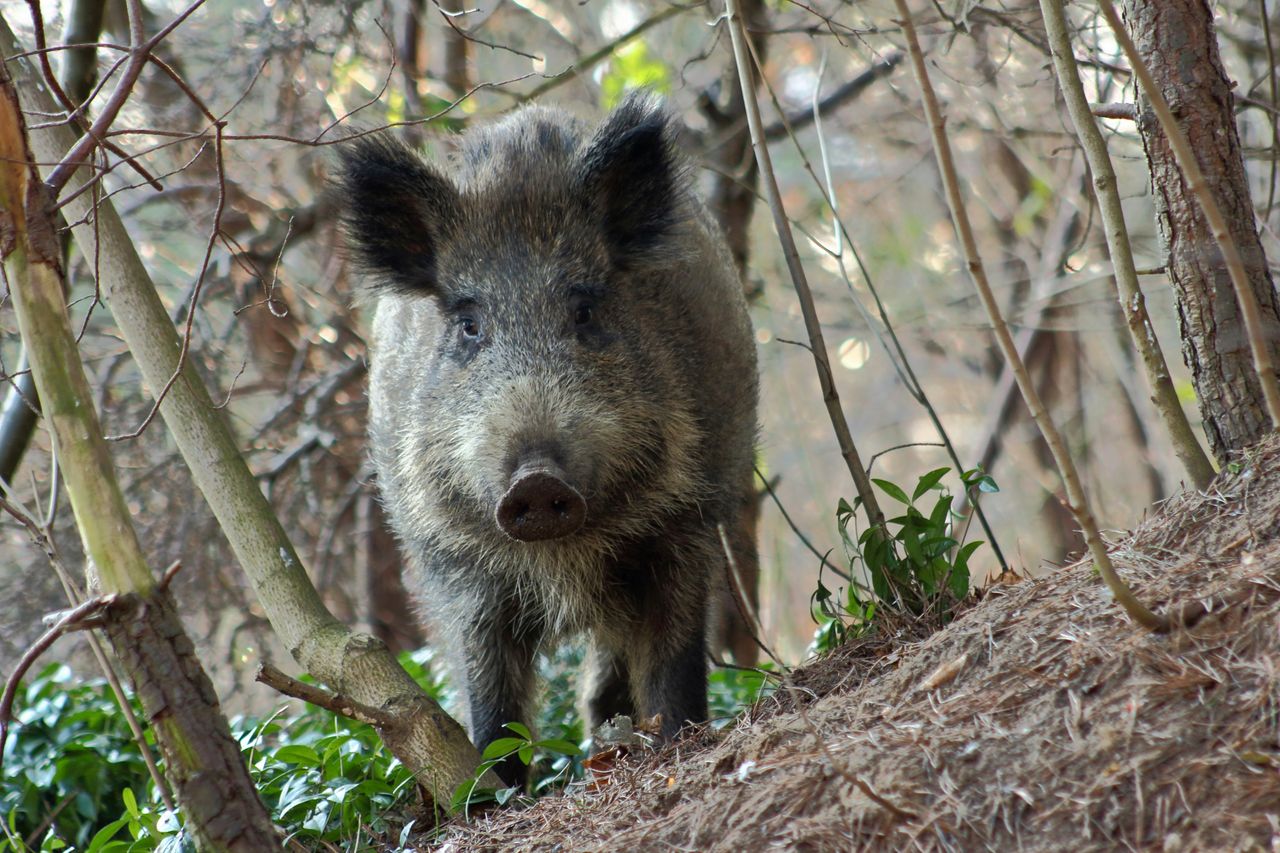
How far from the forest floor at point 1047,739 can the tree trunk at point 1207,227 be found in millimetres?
208

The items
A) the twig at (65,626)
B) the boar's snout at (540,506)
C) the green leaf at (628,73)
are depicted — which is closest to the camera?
the twig at (65,626)

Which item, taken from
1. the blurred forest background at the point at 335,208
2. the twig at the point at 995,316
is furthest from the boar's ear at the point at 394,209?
the twig at the point at 995,316

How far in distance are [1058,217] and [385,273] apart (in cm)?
600

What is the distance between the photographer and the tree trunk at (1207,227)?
9.47 ft

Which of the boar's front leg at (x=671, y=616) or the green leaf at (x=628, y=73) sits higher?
the green leaf at (x=628, y=73)

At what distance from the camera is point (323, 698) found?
3098 mm

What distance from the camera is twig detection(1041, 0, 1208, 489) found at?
9.00 feet

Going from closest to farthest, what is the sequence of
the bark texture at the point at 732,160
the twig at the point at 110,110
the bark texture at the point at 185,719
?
1. the bark texture at the point at 185,719
2. the twig at the point at 110,110
3. the bark texture at the point at 732,160

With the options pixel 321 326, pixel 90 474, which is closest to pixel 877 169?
pixel 321 326

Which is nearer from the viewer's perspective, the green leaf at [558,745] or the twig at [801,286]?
the green leaf at [558,745]

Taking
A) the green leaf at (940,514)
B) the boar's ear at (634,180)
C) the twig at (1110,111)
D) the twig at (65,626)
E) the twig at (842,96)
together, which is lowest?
the green leaf at (940,514)

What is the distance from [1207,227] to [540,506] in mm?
1785

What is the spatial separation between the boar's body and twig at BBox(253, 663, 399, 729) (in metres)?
0.78

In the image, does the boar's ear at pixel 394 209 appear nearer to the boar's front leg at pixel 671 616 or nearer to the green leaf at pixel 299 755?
the boar's front leg at pixel 671 616
